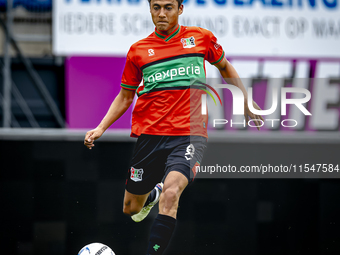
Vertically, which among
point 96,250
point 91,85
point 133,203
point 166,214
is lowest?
point 96,250

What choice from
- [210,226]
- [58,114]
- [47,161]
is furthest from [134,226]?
[58,114]

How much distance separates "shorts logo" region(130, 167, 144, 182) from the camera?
299 cm

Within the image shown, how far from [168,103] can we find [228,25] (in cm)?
194

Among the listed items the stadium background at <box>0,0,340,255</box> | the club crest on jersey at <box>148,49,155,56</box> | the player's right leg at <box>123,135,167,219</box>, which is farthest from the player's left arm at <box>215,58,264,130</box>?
the player's right leg at <box>123,135,167,219</box>

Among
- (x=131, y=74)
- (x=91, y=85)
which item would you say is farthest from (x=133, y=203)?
(x=91, y=85)

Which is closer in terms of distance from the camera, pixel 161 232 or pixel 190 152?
pixel 161 232

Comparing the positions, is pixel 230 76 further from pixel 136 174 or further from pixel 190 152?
pixel 136 174

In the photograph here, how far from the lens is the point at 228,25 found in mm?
4285

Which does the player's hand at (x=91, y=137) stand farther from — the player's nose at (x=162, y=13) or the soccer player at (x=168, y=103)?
the player's nose at (x=162, y=13)

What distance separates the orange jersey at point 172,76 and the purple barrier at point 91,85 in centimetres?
147

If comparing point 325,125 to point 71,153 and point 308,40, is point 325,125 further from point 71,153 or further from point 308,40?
point 71,153

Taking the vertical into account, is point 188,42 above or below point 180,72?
above

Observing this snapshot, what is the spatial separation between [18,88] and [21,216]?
2133 mm

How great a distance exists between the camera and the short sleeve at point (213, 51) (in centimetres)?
283
